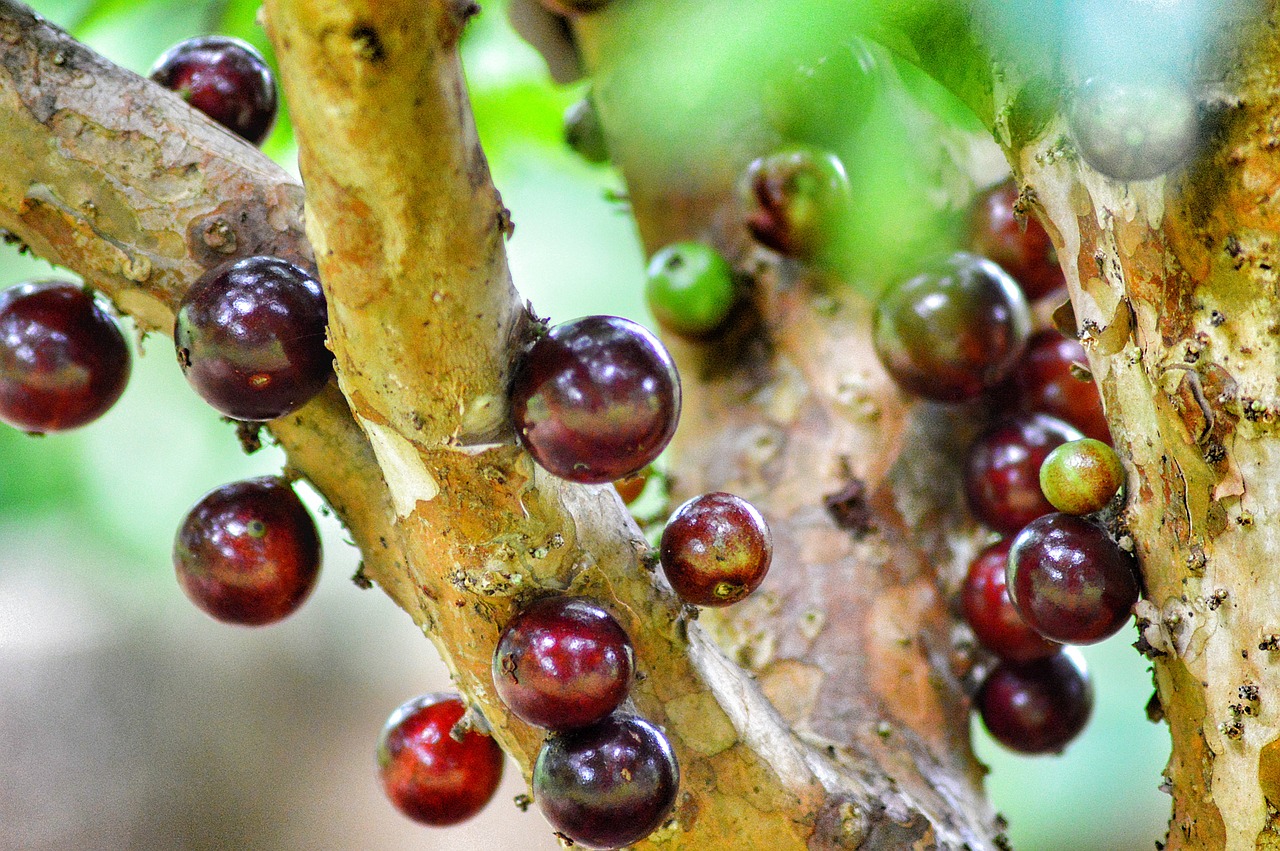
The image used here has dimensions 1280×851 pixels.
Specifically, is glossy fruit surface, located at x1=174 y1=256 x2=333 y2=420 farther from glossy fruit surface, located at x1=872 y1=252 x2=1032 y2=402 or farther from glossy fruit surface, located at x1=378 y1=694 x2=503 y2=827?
glossy fruit surface, located at x1=872 y1=252 x2=1032 y2=402

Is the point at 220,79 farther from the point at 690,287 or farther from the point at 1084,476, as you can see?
the point at 1084,476

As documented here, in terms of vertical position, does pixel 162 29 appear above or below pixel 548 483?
above

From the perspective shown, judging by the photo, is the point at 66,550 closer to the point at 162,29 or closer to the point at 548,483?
the point at 162,29

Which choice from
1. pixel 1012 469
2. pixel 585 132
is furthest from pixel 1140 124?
pixel 585 132

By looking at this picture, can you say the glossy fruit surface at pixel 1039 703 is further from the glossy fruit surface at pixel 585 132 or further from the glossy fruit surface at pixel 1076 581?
the glossy fruit surface at pixel 585 132

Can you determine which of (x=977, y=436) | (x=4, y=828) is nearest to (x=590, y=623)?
(x=977, y=436)

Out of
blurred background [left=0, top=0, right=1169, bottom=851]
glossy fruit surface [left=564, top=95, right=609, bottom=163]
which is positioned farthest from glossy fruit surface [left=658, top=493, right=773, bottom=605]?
blurred background [left=0, top=0, right=1169, bottom=851]
